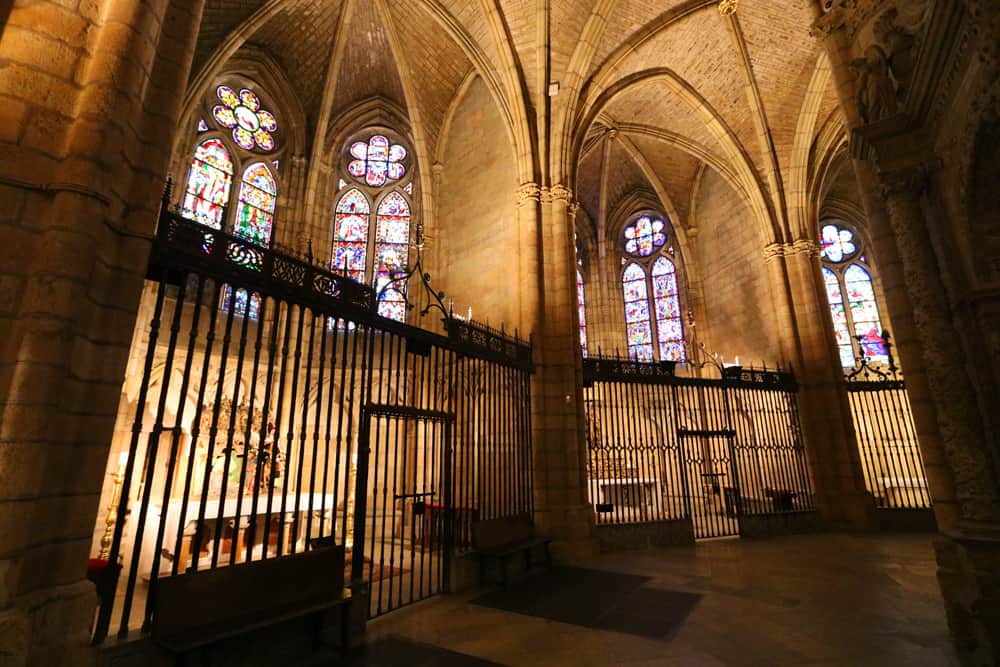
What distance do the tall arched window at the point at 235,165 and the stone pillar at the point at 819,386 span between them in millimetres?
14391

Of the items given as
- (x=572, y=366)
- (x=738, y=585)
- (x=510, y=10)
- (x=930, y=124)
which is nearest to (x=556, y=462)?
(x=572, y=366)

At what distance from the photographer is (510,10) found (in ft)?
33.6

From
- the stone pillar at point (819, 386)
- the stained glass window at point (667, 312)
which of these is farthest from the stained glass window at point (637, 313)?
the stone pillar at point (819, 386)

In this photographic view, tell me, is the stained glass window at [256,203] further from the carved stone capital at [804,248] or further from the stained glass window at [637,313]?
the carved stone capital at [804,248]

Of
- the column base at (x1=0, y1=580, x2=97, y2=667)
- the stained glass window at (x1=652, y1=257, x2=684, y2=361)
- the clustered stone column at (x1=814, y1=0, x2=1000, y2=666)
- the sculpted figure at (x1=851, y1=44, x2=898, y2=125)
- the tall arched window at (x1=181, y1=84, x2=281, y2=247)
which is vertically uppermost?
the tall arched window at (x1=181, y1=84, x2=281, y2=247)

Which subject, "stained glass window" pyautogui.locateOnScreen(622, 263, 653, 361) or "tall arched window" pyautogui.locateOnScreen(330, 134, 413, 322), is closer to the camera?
"tall arched window" pyautogui.locateOnScreen(330, 134, 413, 322)

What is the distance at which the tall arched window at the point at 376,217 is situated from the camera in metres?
13.5

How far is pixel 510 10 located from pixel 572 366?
8141 millimetres

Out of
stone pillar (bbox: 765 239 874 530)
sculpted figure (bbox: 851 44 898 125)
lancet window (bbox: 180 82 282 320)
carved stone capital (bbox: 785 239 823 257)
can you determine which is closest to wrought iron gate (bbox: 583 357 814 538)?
stone pillar (bbox: 765 239 874 530)

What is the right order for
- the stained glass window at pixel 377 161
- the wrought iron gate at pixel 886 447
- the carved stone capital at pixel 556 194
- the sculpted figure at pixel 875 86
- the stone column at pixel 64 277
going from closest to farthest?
1. the stone column at pixel 64 277
2. the sculpted figure at pixel 875 86
3. the carved stone capital at pixel 556 194
4. the wrought iron gate at pixel 886 447
5. the stained glass window at pixel 377 161

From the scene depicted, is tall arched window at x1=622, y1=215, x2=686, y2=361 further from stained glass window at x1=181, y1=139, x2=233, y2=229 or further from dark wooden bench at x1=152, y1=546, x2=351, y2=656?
dark wooden bench at x1=152, y1=546, x2=351, y2=656

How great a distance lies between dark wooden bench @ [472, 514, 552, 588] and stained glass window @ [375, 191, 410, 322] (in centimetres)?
787

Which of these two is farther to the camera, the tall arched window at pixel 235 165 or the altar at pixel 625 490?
the tall arched window at pixel 235 165

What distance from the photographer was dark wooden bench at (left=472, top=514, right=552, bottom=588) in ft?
19.5
